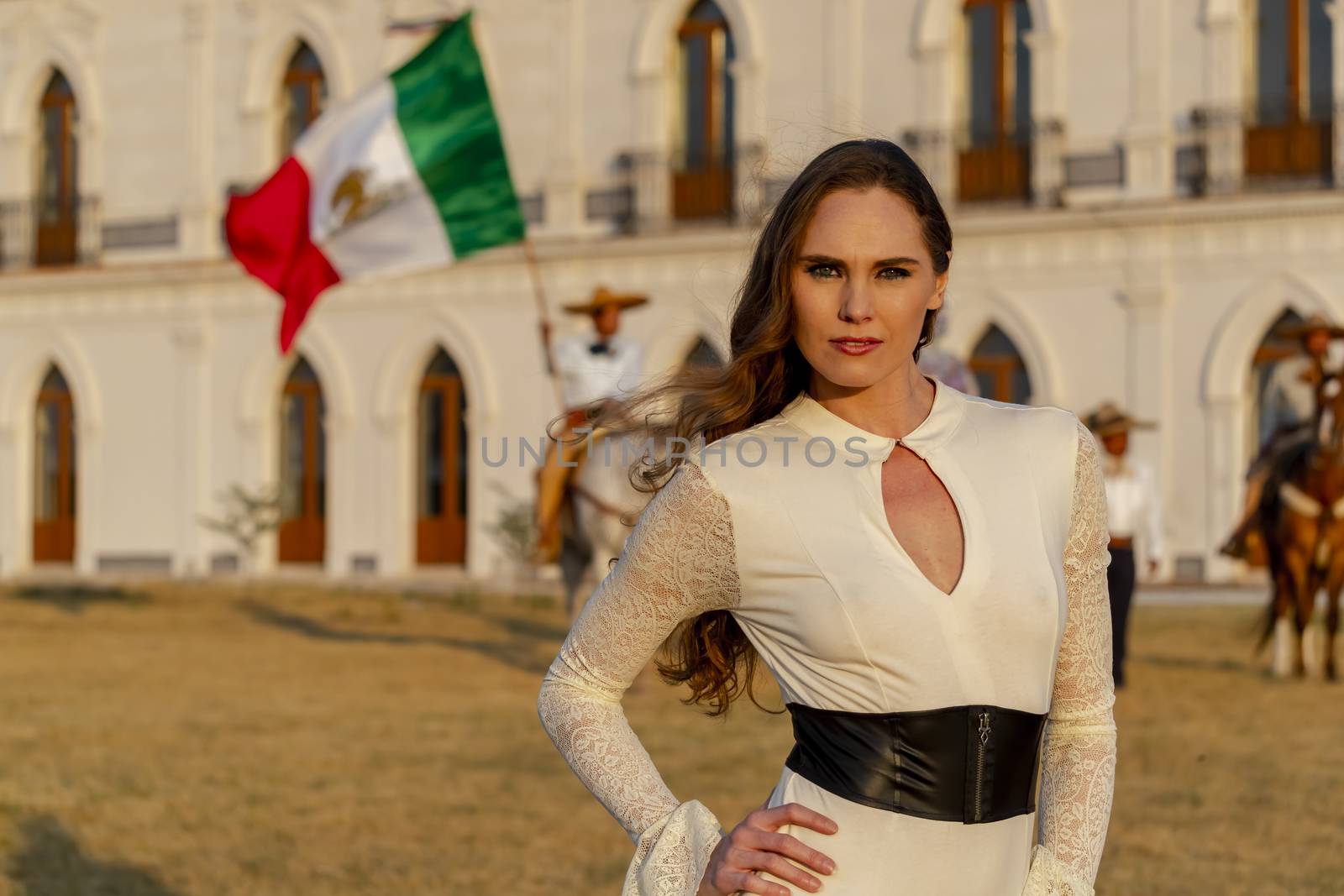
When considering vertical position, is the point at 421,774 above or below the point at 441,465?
below

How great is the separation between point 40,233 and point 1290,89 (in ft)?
58.3

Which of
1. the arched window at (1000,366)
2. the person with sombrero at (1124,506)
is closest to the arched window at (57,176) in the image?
the arched window at (1000,366)

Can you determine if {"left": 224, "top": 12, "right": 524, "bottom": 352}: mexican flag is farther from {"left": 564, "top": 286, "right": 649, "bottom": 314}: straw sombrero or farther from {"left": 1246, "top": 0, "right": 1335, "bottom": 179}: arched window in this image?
{"left": 1246, "top": 0, "right": 1335, "bottom": 179}: arched window

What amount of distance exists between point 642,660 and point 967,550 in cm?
46

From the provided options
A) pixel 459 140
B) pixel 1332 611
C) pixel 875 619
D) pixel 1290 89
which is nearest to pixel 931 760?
pixel 875 619

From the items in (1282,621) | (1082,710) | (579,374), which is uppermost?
(579,374)

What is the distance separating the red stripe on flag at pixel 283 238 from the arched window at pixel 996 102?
1151 cm

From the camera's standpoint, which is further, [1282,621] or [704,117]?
[704,117]

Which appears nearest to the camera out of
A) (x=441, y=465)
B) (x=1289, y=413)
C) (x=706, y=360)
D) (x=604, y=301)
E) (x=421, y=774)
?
(x=706, y=360)

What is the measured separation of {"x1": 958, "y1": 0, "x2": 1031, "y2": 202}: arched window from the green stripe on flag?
10661 millimetres

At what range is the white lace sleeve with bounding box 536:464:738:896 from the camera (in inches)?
88.0

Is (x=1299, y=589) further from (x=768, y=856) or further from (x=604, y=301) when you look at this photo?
(x=768, y=856)

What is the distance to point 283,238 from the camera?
39.8 ft

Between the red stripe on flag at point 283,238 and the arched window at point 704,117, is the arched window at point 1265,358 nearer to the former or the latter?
the arched window at point 704,117
